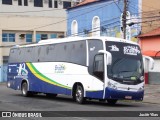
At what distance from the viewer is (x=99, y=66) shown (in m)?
20.9

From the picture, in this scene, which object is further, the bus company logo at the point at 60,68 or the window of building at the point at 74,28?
the window of building at the point at 74,28

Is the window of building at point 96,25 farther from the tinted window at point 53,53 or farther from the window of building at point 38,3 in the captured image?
A: the window of building at point 38,3

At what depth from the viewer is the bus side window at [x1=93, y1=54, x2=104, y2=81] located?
2075cm

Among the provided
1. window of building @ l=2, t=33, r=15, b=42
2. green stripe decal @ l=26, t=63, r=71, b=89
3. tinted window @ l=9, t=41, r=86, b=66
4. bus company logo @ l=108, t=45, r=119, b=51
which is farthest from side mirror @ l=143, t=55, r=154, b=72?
window of building @ l=2, t=33, r=15, b=42

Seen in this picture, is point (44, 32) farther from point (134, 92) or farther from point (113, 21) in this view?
point (134, 92)

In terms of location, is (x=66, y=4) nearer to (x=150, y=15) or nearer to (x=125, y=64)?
(x=150, y=15)

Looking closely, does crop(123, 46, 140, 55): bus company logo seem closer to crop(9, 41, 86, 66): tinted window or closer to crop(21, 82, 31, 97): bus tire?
crop(9, 41, 86, 66): tinted window

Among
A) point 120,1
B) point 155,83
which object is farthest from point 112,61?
point 120,1

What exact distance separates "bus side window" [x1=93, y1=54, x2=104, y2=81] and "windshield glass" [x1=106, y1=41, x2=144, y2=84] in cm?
36

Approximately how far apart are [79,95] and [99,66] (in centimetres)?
212

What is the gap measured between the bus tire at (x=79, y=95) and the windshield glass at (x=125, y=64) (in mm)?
2038

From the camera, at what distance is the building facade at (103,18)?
41.3 metres

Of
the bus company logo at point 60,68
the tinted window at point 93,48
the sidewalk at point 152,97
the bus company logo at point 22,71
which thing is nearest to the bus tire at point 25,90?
the bus company logo at point 22,71

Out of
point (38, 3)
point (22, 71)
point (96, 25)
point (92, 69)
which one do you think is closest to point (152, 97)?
point (92, 69)
